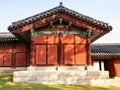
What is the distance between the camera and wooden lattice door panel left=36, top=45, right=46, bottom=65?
19.3 meters

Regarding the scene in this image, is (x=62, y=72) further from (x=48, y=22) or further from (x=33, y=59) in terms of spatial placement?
(x=48, y=22)

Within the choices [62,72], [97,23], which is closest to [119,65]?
[97,23]

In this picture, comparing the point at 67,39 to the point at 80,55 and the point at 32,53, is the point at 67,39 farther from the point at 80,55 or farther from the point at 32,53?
the point at 32,53

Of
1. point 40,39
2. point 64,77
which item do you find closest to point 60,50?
point 40,39

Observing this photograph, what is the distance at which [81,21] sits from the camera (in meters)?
19.7

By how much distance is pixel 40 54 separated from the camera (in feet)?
63.6

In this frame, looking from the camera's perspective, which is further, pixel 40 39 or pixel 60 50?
pixel 40 39

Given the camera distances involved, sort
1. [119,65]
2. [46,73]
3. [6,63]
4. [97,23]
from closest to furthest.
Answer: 1. [46,73]
2. [97,23]
3. [6,63]
4. [119,65]

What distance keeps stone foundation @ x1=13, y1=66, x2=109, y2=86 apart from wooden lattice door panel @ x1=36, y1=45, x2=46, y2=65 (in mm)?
1183

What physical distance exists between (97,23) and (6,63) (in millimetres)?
10071

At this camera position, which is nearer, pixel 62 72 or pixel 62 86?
pixel 62 86

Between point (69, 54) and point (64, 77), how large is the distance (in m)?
2.25

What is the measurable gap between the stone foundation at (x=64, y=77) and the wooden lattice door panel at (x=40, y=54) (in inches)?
46.6

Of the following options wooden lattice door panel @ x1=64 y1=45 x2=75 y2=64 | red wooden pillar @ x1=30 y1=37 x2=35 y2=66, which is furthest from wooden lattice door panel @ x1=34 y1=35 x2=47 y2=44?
wooden lattice door panel @ x1=64 y1=45 x2=75 y2=64
